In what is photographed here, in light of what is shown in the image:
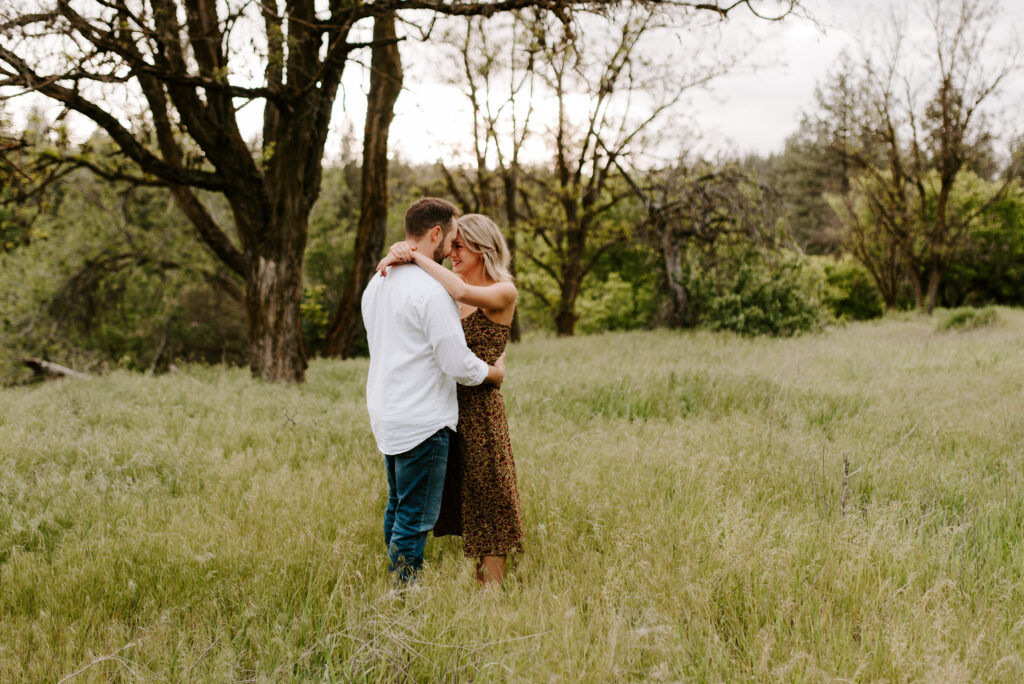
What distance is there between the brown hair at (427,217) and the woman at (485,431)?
5.9 inches

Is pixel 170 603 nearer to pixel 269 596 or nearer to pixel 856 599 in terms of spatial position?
pixel 269 596

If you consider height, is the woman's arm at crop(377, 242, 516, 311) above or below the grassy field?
above

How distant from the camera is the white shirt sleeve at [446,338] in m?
2.88

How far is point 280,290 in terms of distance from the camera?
9422mm

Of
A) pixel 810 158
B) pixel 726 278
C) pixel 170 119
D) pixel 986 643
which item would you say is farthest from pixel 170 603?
pixel 810 158

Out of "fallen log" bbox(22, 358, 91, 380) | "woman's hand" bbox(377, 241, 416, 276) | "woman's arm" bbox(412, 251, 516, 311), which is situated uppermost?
"woman's hand" bbox(377, 241, 416, 276)

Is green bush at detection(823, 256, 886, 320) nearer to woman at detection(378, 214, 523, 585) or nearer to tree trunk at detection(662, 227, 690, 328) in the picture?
tree trunk at detection(662, 227, 690, 328)

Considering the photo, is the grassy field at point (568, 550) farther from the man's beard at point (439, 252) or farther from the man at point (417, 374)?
the man's beard at point (439, 252)

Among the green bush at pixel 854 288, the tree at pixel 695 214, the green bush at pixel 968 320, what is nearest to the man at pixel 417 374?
the tree at pixel 695 214

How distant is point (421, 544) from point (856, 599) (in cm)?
205

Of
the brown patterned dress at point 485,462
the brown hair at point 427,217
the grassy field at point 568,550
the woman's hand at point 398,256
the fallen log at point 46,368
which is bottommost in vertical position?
the fallen log at point 46,368

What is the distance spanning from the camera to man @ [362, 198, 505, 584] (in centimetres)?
291

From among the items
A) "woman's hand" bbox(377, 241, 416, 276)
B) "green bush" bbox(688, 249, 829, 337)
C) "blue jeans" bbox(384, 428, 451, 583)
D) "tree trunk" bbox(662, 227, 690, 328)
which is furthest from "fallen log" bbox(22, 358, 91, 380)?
"green bush" bbox(688, 249, 829, 337)

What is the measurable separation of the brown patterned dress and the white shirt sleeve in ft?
1.04
